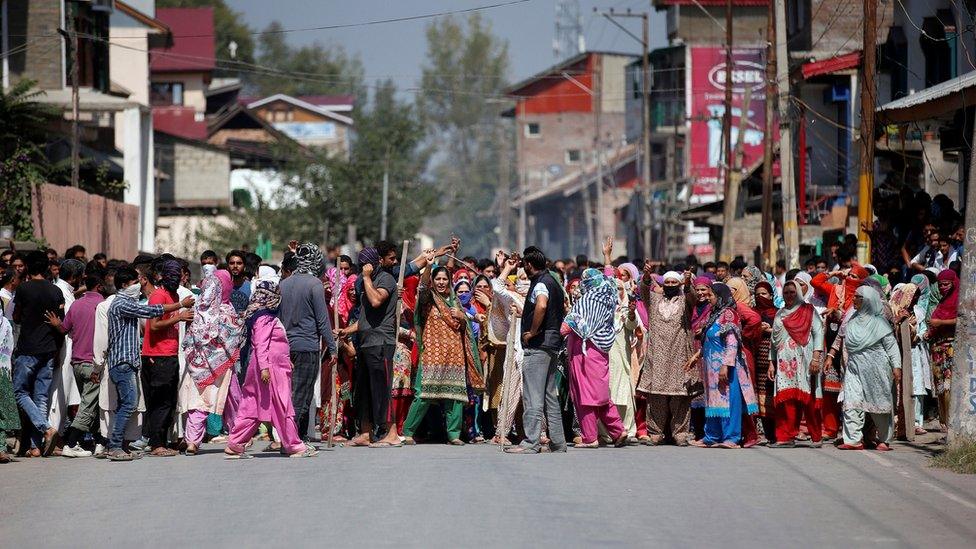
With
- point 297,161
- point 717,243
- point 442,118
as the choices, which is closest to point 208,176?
point 297,161

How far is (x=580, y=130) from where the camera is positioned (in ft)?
299

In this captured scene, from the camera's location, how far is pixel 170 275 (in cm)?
1330

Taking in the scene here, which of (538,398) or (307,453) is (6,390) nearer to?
(307,453)

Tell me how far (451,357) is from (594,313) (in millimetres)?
1458

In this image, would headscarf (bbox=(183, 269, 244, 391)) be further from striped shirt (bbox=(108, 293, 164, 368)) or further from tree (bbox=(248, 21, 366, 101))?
tree (bbox=(248, 21, 366, 101))

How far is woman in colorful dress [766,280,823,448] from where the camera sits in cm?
1467

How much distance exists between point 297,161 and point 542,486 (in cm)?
5024

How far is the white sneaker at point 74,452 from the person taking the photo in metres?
13.8

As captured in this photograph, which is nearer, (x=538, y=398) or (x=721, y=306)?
(x=538, y=398)

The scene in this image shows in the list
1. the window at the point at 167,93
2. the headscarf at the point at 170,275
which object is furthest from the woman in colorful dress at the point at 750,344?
the window at the point at 167,93

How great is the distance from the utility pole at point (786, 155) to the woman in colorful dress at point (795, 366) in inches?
424

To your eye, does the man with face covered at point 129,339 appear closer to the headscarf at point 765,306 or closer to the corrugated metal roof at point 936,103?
the headscarf at point 765,306

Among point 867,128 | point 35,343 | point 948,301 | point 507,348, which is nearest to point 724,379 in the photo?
point 507,348

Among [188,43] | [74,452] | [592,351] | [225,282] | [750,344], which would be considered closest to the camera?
[74,452]
